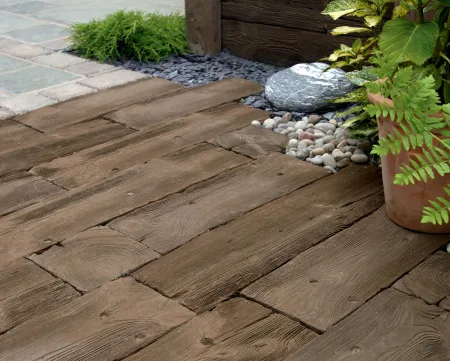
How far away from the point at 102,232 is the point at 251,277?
59cm

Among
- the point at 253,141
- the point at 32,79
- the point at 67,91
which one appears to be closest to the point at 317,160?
the point at 253,141

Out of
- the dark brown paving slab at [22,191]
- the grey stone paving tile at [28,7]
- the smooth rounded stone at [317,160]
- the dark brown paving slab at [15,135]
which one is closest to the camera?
the dark brown paving slab at [22,191]

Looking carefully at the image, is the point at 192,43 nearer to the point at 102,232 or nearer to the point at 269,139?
the point at 269,139

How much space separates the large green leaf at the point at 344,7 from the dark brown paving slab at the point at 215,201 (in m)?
0.63

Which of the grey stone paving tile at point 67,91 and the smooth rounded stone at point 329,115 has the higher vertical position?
the grey stone paving tile at point 67,91

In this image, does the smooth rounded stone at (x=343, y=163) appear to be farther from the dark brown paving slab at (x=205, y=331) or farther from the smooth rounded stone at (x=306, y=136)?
the dark brown paving slab at (x=205, y=331)

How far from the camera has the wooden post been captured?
14.3 feet

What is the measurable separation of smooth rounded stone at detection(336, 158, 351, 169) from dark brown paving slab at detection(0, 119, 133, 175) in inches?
40.7

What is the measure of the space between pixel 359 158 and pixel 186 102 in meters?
1.14

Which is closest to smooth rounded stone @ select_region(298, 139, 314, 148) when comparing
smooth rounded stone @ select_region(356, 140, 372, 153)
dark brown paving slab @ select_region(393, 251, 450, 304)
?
smooth rounded stone @ select_region(356, 140, 372, 153)

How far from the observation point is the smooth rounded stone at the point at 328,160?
9.63 ft

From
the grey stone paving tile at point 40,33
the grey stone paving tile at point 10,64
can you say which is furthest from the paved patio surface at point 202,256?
the grey stone paving tile at point 40,33

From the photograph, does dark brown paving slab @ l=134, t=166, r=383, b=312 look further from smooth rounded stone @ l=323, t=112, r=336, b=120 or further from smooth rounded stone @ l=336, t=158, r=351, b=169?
smooth rounded stone @ l=323, t=112, r=336, b=120

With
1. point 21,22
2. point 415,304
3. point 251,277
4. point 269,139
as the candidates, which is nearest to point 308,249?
point 251,277
